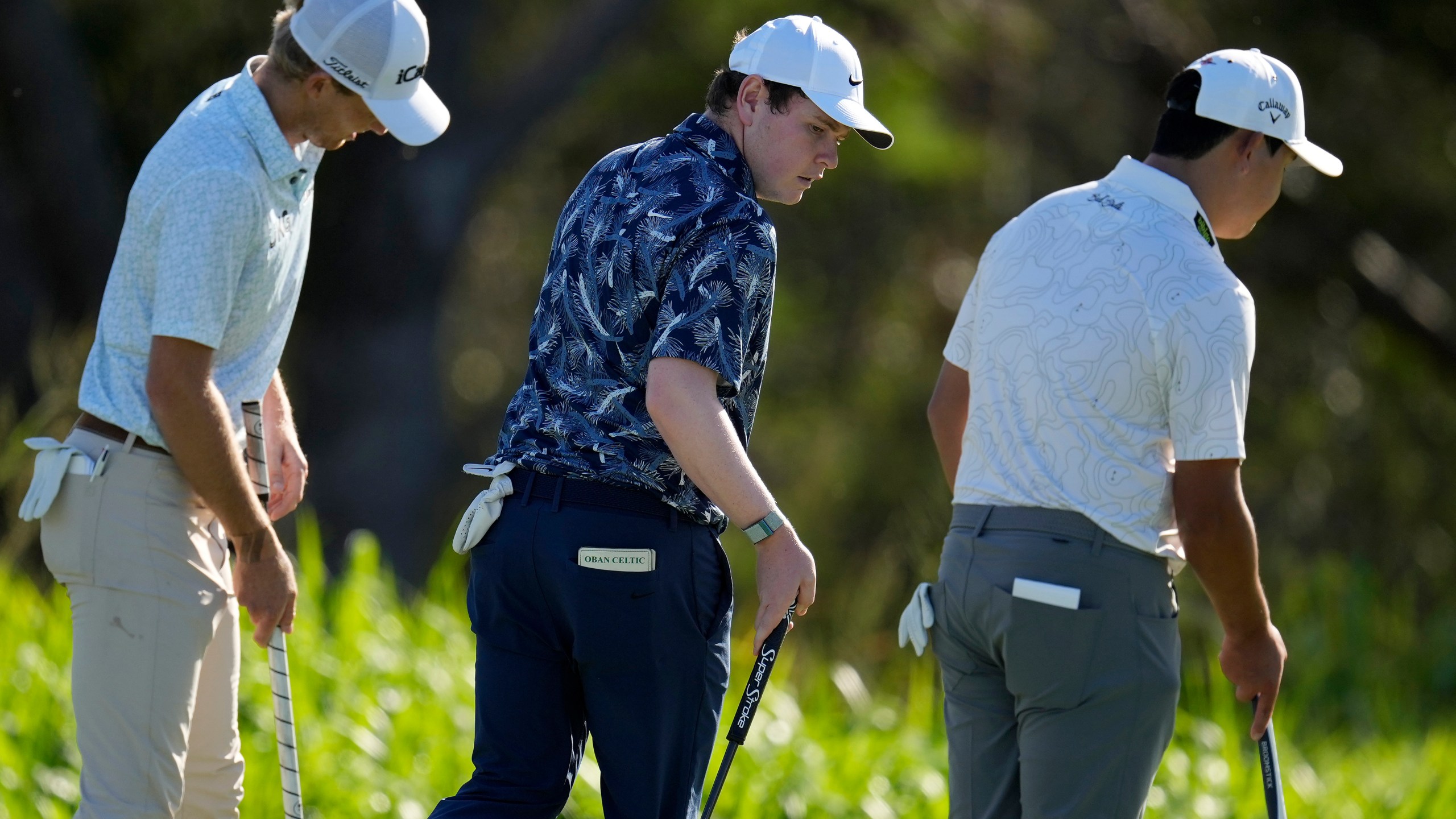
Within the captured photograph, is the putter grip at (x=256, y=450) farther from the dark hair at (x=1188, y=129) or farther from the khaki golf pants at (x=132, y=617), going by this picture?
the dark hair at (x=1188, y=129)

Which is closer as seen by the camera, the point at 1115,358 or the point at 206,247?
the point at 206,247

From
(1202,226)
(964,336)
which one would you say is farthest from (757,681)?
(1202,226)

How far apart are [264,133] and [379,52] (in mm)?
266

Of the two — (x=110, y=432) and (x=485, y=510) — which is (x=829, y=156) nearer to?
(x=485, y=510)

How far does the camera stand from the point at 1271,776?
321 cm

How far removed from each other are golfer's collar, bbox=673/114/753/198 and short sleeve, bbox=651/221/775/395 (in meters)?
0.14

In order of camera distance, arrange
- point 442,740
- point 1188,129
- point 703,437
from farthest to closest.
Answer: point 442,740 < point 1188,129 < point 703,437

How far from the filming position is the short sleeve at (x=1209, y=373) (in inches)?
111

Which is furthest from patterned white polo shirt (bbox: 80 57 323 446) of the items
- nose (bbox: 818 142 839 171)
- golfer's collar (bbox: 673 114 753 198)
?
nose (bbox: 818 142 839 171)

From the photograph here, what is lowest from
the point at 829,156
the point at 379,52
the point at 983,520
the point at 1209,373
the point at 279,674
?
the point at 279,674

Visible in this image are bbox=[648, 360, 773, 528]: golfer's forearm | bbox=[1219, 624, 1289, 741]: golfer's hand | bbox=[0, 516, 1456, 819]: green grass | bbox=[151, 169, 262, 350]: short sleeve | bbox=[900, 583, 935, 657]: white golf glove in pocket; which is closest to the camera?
bbox=[648, 360, 773, 528]: golfer's forearm

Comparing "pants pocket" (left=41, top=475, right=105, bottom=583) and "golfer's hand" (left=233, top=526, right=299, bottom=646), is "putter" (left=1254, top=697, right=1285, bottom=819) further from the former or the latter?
"pants pocket" (left=41, top=475, right=105, bottom=583)

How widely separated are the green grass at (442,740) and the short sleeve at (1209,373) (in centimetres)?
199

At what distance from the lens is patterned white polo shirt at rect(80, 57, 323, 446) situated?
9.04ft
